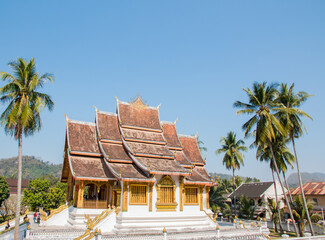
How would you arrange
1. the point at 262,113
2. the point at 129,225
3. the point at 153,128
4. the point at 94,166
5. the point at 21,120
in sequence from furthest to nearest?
1. the point at 153,128
2. the point at 262,113
3. the point at 94,166
4. the point at 129,225
5. the point at 21,120

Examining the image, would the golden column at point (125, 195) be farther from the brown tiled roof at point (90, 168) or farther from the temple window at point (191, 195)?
the temple window at point (191, 195)

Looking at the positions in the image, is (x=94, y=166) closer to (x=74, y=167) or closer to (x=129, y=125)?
(x=74, y=167)

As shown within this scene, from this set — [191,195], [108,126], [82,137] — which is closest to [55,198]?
[82,137]

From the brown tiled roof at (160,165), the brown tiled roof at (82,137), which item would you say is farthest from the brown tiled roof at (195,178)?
the brown tiled roof at (82,137)

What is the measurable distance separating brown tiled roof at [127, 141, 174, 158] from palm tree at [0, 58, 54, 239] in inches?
268

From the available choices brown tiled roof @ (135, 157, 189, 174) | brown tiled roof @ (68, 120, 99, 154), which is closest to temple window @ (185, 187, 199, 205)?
brown tiled roof @ (135, 157, 189, 174)

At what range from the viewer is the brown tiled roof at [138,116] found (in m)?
23.7

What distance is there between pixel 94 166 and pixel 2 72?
28.1ft

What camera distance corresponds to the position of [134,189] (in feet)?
62.7

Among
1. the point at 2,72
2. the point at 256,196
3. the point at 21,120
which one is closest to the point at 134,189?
the point at 21,120

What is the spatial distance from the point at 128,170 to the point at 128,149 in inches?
77.5

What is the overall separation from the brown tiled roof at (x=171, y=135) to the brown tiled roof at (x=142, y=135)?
4.64 feet

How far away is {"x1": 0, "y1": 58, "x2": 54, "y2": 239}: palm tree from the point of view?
1658 cm

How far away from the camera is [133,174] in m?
19.3
